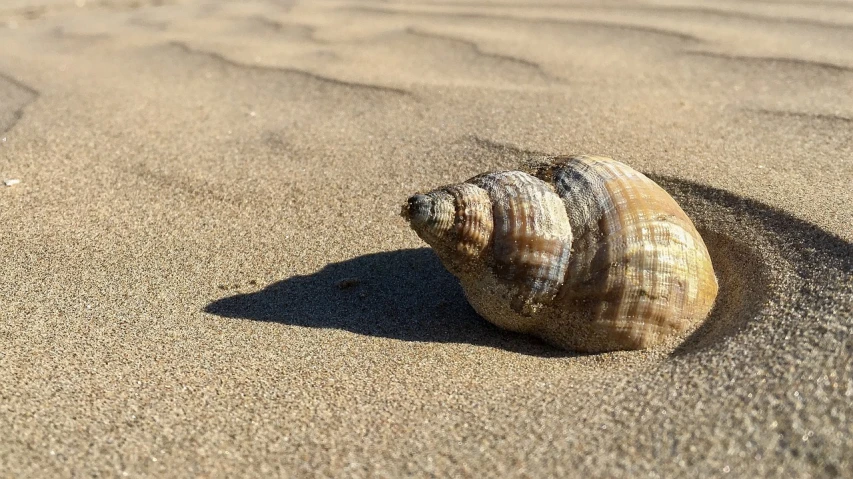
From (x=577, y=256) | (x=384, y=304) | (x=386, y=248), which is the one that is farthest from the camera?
(x=386, y=248)

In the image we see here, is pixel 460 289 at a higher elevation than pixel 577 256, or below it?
below

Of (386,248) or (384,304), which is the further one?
(386,248)

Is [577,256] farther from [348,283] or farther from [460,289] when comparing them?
[348,283]

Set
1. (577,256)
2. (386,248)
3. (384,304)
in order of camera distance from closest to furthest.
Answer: (577,256) < (384,304) < (386,248)

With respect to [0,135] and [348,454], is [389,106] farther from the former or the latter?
[348,454]

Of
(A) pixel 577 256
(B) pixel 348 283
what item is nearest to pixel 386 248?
(B) pixel 348 283

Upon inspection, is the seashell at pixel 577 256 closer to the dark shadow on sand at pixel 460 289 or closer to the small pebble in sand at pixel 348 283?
the dark shadow on sand at pixel 460 289

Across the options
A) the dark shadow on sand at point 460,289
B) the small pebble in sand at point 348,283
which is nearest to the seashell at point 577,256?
the dark shadow on sand at point 460,289
